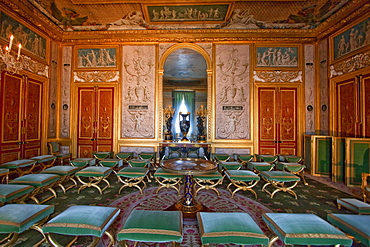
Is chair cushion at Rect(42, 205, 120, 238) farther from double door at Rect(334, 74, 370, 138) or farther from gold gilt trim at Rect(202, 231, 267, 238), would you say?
double door at Rect(334, 74, 370, 138)

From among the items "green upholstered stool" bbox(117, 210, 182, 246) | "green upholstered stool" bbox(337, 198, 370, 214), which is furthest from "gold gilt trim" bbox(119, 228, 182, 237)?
"green upholstered stool" bbox(337, 198, 370, 214)

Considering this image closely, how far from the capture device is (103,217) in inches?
71.7

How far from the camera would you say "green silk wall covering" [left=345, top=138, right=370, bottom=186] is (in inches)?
172

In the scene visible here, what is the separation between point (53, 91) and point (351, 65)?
32.3 ft

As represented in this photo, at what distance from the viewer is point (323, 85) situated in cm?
633

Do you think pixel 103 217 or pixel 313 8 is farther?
pixel 313 8

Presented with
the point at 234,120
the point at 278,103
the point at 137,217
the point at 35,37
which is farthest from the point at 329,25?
the point at 35,37

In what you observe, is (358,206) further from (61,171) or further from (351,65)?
(61,171)

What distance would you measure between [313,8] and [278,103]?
316 cm

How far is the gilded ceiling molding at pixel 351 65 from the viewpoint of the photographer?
4916 millimetres

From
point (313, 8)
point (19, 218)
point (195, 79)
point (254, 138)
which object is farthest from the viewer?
point (195, 79)

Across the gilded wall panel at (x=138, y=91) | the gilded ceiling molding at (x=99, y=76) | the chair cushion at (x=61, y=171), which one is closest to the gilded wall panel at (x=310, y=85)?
the gilded wall panel at (x=138, y=91)

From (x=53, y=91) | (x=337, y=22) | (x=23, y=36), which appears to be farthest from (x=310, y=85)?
(x=23, y=36)

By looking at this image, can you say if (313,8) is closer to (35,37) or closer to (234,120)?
(234,120)
